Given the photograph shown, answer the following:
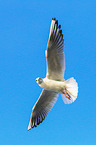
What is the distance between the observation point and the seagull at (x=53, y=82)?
18.4ft

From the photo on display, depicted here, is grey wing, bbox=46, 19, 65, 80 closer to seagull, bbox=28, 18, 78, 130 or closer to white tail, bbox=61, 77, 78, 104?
seagull, bbox=28, 18, 78, 130

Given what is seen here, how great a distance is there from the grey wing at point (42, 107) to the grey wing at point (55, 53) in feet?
2.79

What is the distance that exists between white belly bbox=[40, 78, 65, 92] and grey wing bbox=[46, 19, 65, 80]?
14cm

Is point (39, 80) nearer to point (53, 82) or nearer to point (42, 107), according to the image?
point (53, 82)

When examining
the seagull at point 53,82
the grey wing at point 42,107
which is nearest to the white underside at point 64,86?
the seagull at point 53,82

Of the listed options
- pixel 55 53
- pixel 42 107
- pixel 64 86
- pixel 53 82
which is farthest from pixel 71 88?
pixel 42 107

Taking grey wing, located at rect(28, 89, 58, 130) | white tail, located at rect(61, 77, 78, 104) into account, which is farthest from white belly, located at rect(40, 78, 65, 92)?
grey wing, located at rect(28, 89, 58, 130)

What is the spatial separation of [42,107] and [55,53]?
199 cm

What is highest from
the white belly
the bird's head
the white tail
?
the bird's head

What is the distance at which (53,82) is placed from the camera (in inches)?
239

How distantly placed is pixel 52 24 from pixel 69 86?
5.61ft

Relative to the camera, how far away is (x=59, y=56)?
5.82 metres

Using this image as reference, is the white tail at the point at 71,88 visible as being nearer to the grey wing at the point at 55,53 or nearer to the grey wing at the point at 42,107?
the grey wing at the point at 55,53

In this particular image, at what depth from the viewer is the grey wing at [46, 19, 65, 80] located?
5543 millimetres
